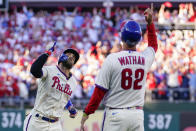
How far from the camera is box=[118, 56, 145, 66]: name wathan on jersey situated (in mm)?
5578

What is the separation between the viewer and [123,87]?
5.58 m

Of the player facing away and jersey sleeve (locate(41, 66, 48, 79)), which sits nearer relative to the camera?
the player facing away

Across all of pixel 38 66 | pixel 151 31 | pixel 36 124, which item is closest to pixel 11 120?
pixel 36 124

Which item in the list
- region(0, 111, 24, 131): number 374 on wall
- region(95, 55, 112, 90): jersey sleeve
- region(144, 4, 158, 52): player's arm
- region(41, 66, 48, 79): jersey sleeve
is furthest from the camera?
region(0, 111, 24, 131): number 374 on wall

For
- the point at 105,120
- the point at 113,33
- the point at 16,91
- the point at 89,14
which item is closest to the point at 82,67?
the point at 16,91

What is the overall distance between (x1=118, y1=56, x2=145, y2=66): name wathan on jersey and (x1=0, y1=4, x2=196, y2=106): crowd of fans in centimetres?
687

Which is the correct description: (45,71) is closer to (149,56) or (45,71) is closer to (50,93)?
(50,93)

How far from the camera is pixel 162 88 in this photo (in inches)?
580

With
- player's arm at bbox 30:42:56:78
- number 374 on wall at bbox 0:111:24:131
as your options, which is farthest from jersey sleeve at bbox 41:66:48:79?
number 374 on wall at bbox 0:111:24:131

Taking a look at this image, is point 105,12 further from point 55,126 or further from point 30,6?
point 55,126

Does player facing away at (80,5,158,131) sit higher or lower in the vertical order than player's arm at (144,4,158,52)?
lower

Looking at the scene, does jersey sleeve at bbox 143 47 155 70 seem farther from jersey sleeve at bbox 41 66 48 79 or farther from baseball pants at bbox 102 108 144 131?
jersey sleeve at bbox 41 66 48 79

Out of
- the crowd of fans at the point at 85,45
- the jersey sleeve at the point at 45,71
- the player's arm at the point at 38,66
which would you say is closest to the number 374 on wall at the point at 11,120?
the crowd of fans at the point at 85,45

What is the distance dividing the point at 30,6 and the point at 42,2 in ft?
1.78
